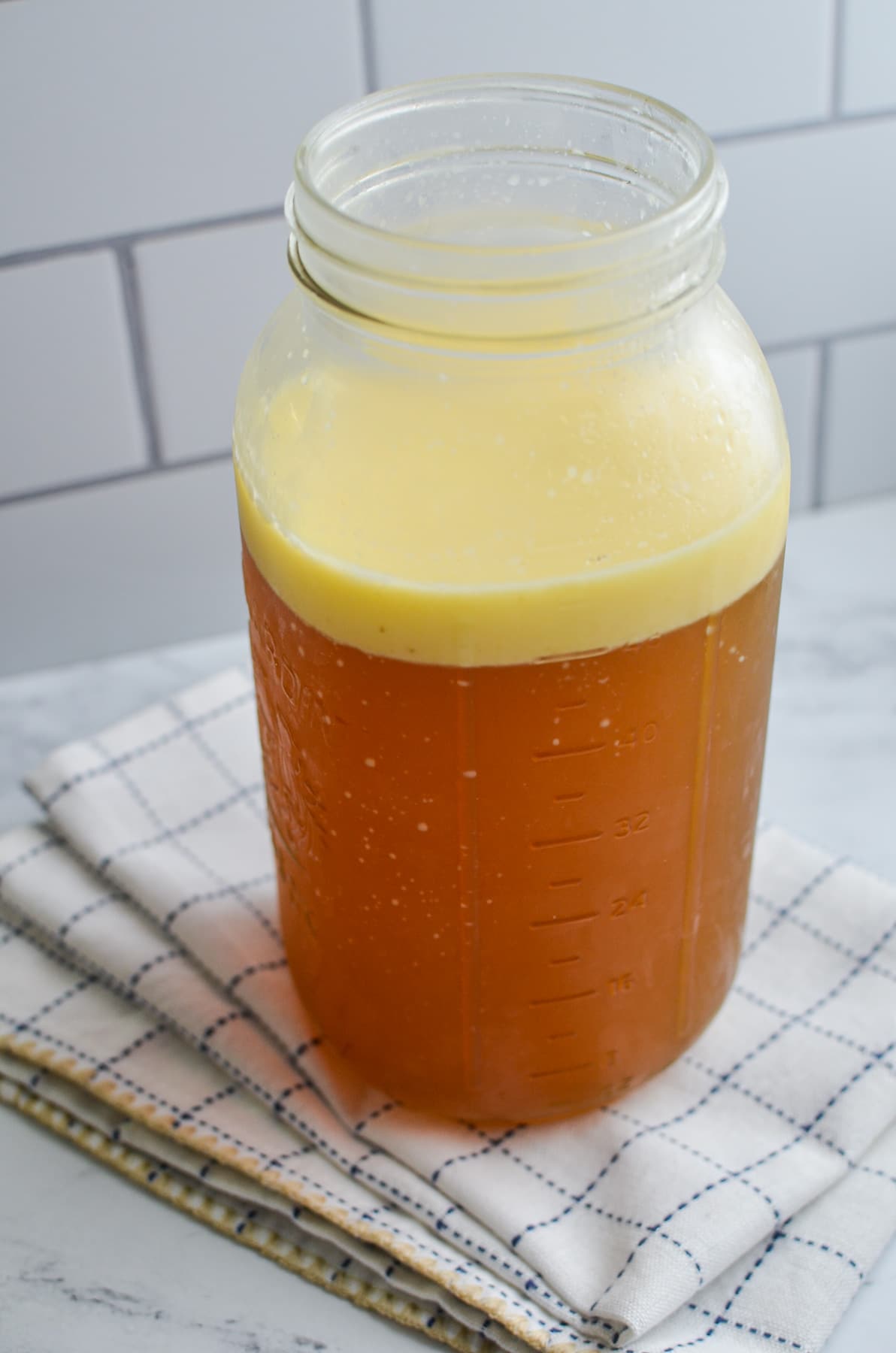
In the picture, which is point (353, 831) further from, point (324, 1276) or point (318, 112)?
point (318, 112)

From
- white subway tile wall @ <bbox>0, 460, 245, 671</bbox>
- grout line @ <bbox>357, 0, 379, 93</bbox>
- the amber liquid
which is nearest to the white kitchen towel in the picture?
the amber liquid

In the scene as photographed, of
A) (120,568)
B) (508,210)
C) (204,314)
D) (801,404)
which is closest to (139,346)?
(204,314)

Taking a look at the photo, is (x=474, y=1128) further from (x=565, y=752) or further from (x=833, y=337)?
(x=833, y=337)

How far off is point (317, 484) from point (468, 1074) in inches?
10.5

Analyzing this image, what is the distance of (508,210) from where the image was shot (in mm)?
664

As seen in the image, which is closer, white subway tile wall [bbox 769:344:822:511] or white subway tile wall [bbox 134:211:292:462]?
white subway tile wall [bbox 134:211:292:462]

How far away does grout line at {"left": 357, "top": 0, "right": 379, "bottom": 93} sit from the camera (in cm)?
83

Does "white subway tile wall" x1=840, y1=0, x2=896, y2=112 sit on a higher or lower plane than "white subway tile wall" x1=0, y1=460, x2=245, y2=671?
higher

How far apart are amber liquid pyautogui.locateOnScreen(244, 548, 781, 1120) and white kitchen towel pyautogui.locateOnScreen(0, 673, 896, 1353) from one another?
0.09 feet

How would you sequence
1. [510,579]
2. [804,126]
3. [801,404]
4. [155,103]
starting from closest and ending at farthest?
[510,579] < [155,103] < [804,126] < [801,404]

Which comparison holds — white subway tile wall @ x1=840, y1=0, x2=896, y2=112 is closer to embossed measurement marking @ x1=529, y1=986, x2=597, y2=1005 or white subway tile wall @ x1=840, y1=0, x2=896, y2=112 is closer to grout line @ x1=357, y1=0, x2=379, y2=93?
grout line @ x1=357, y1=0, x2=379, y2=93

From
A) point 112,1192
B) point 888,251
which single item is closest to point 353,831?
point 112,1192

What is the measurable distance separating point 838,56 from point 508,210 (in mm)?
342

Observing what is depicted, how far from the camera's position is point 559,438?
0.56 metres
